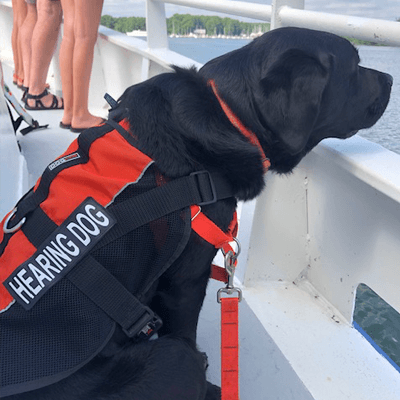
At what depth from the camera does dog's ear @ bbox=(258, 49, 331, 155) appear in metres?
1.13

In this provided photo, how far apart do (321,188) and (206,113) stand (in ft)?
1.91

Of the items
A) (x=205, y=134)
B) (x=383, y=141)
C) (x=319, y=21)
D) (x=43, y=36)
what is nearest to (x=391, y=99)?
(x=383, y=141)

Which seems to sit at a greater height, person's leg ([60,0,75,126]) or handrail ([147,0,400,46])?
handrail ([147,0,400,46])

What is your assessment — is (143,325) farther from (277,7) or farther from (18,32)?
(18,32)

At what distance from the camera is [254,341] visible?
1.44 m

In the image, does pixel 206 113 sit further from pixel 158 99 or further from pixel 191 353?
pixel 191 353

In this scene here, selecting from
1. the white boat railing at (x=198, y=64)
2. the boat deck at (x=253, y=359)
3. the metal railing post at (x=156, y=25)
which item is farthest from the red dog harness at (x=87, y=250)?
the metal railing post at (x=156, y=25)

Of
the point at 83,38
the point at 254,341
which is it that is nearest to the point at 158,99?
the point at 254,341

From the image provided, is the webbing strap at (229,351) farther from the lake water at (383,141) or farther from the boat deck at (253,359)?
the lake water at (383,141)

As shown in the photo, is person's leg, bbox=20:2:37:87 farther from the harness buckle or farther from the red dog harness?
the harness buckle

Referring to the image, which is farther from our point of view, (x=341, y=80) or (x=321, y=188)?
(x=321, y=188)

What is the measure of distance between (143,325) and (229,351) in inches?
8.0

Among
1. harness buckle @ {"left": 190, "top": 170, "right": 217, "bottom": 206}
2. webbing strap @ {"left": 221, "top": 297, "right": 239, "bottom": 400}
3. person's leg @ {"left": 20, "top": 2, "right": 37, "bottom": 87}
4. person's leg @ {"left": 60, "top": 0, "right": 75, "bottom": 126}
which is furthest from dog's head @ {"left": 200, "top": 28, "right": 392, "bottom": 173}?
person's leg @ {"left": 20, "top": 2, "right": 37, "bottom": 87}

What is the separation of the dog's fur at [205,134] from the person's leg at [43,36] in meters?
2.33
